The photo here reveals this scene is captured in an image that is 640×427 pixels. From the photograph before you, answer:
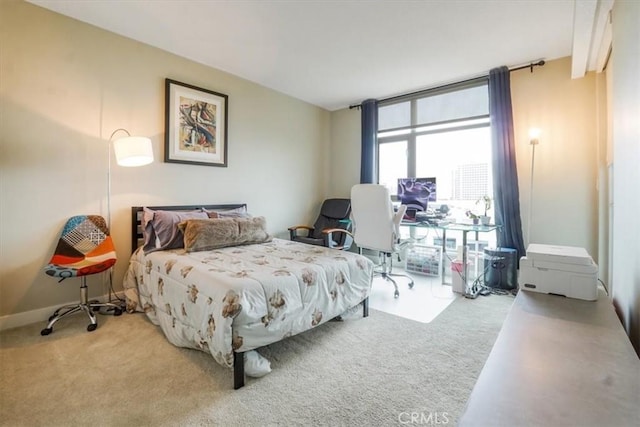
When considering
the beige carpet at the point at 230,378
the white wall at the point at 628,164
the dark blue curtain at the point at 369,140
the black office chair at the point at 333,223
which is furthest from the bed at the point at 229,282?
the dark blue curtain at the point at 369,140

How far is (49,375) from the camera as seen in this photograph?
175 centimetres

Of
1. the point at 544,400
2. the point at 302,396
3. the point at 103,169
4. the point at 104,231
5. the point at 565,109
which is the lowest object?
the point at 302,396

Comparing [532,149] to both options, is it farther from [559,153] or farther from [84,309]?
[84,309]

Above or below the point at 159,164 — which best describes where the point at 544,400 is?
below

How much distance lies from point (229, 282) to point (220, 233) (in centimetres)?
115

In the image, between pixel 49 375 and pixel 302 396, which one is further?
pixel 49 375

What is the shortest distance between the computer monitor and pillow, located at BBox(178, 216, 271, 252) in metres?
2.06

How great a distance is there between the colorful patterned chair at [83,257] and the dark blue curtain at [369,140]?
351cm

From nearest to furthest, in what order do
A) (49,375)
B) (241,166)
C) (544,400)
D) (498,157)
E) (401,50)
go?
1. (544,400)
2. (49,375)
3. (401,50)
4. (498,157)
5. (241,166)

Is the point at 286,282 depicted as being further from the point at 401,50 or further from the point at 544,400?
the point at 401,50

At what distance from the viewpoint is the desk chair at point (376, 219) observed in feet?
10.4

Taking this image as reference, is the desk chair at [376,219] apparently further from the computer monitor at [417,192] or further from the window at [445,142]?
the window at [445,142]

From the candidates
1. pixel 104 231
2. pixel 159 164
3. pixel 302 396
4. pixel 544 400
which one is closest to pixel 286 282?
pixel 302 396

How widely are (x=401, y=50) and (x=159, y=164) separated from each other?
2911 millimetres
